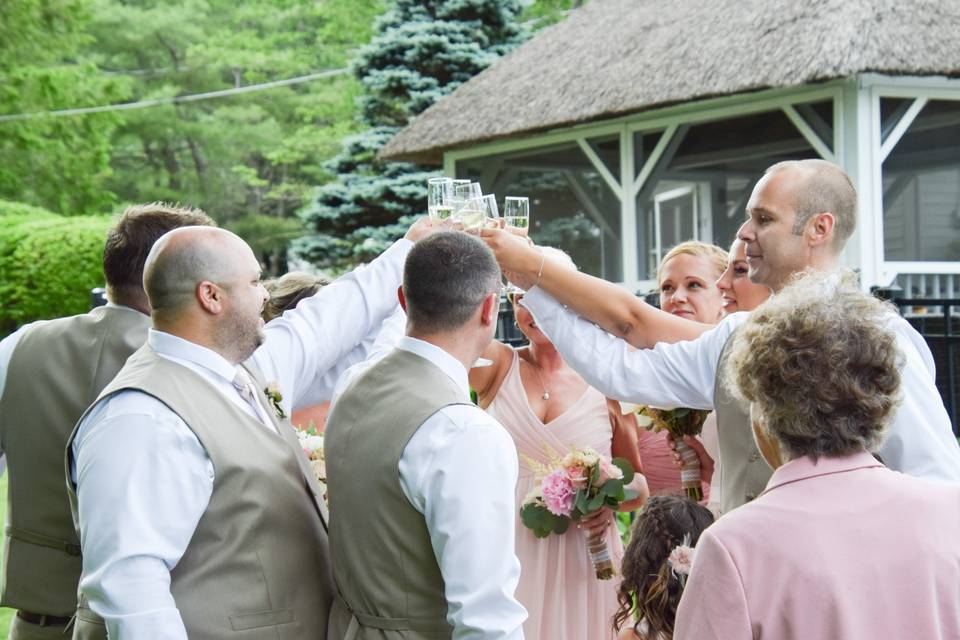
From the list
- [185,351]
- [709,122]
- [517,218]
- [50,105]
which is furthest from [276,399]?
[50,105]

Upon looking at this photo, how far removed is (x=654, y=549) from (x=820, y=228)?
45.4 inches

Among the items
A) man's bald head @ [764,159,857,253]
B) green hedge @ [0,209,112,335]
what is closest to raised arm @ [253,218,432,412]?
man's bald head @ [764,159,857,253]

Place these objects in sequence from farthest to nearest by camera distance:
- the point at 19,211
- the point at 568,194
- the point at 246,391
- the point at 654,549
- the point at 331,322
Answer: the point at 19,211
the point at 568,194
the point at 331,322
the point at 654,549
the point at 246,391

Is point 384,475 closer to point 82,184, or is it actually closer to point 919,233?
point 919,233

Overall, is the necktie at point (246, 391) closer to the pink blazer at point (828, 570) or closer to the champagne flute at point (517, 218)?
the champagne flute at point (517, 218)

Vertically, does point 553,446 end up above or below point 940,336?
below

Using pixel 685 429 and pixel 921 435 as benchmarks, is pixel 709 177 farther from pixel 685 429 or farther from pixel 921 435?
pixel 921 435

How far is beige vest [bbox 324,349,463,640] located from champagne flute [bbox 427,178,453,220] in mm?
695

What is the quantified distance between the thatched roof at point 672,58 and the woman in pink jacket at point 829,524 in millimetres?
10783

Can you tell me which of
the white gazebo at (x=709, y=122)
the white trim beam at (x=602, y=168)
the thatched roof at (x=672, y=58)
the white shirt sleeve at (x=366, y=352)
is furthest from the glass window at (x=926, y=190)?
the white shirt sleeve at (x=366, y=352)

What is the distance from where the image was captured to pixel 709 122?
17.4 m

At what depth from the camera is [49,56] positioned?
87.4 feet

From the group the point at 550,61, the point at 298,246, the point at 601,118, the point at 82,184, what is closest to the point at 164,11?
the point at 82,184

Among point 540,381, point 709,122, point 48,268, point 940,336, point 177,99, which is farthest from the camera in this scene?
point 177,99
